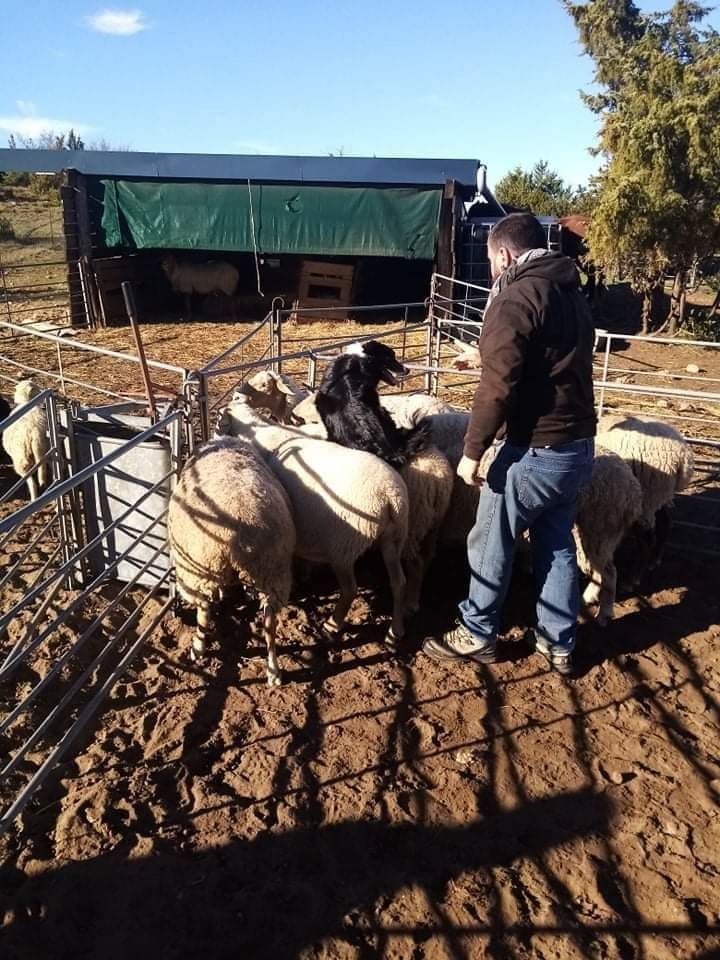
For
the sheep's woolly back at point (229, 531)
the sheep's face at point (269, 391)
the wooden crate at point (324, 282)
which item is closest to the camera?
the sheep's woolly back at point (229, 531)

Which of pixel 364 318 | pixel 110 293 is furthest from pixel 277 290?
pixel 110 293

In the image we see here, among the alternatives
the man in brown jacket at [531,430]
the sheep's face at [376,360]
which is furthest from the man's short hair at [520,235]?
the sheep's face at [376,360]

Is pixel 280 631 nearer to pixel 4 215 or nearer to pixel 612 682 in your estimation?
pixel 612 682

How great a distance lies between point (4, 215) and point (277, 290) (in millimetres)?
18520

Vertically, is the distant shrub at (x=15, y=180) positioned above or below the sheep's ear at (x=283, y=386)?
above

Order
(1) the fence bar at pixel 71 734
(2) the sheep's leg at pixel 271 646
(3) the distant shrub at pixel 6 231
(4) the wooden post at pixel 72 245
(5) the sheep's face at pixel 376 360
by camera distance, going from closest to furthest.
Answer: (1) the fence bar at pixel 71 734 < (2) the sheep's leg at pixel 271 646 < (5) the sheep's face at pixel 376 360 < (4) the wooden post at pixel 72 245 < (3) the distant shrub at pixel 6 231

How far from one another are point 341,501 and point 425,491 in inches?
27.3

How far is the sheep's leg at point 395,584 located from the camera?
14.6ft

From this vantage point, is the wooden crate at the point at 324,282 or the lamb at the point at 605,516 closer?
the lamb at the point at 605,516

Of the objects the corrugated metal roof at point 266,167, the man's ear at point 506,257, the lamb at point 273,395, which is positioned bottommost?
the lamb at point 273,395

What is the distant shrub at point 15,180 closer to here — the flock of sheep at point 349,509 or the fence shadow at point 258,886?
the flock of sheep at point 349,509

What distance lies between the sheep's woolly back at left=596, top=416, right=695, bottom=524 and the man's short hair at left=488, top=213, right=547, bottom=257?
2136mm

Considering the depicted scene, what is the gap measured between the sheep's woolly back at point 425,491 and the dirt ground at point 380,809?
632 mm

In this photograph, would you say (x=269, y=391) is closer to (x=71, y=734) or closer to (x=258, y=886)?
(x=71, y=734)
